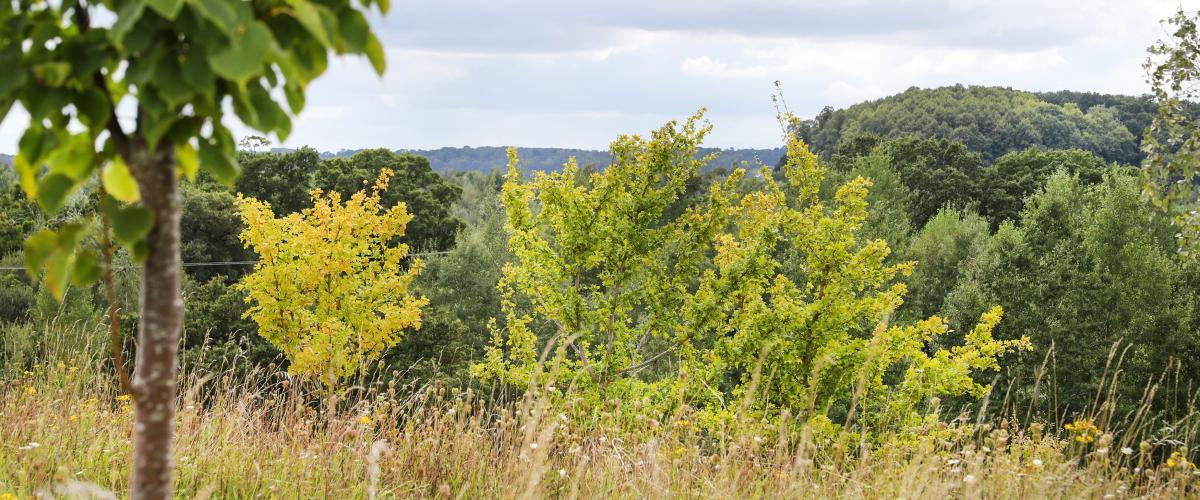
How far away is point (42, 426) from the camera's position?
4.09m

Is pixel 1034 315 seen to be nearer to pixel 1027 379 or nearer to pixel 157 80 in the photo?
pixel 1027 379

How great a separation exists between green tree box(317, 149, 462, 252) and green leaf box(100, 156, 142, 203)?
113 feet

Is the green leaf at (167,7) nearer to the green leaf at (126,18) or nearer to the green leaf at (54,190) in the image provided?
the green leaf at (126,18)

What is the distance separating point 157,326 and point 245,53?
2.06 feet

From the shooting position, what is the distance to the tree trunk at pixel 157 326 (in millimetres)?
1502

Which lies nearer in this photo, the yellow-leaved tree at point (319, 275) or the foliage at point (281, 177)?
the yellow-leaved tree at point (319, 275)

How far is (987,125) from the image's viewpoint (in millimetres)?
76000

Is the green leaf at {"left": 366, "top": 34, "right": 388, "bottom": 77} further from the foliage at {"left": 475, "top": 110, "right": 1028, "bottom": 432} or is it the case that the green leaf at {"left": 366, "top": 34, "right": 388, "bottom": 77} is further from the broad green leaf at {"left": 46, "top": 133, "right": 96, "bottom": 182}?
the foliage at {"left": 475, "top": 110, "right": 1028, "bottom": 432}

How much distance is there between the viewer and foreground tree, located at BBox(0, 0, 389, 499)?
127cm

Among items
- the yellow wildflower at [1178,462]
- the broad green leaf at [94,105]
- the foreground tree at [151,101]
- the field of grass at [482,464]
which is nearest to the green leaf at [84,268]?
the foreground tree at [151,101]

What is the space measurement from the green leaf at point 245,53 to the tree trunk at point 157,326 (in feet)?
1.26

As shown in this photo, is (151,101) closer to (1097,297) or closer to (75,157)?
(75,157)

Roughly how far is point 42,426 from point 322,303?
12.8 metres

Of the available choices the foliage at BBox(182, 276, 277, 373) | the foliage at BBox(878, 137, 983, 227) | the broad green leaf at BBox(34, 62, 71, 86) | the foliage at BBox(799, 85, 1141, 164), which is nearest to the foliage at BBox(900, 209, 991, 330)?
the foliage at BBox(878, 137, 983, 227)
